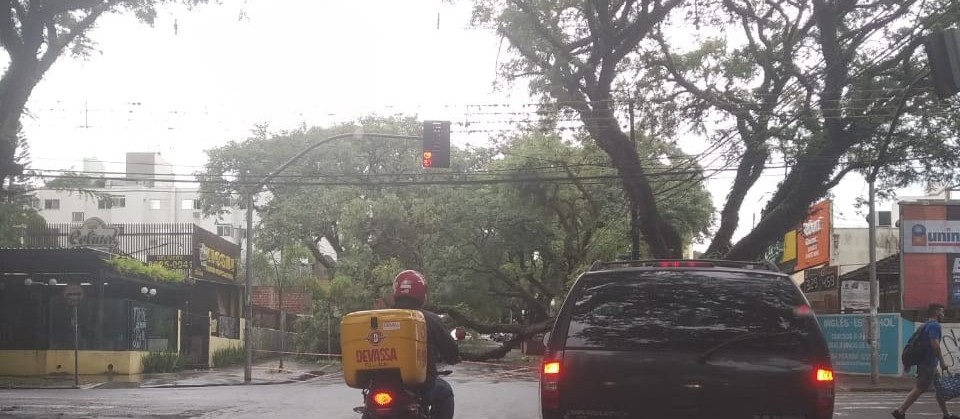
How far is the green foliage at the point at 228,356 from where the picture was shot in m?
29.7

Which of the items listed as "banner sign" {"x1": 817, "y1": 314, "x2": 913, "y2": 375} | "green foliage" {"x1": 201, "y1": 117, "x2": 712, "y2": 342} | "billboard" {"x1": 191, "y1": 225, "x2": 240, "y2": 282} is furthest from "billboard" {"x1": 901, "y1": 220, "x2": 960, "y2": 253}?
"billboard" {"x1": 191, "y1": 225, "x2": 240, "y2": 282}

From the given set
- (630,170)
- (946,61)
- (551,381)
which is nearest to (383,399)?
(551,381)

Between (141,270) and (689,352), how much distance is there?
2290 centimetres

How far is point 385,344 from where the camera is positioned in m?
5.21

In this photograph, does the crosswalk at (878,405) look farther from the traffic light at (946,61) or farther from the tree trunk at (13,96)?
the tree trunk at (13,96)

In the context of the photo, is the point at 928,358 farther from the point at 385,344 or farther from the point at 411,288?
the point at 385,344

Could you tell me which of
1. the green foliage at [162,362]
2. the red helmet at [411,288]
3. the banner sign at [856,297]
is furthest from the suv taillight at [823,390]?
the green foliage at [162,362]

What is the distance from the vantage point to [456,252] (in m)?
30.7

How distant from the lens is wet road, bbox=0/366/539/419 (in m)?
12.8

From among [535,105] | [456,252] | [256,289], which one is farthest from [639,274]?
[256,289]

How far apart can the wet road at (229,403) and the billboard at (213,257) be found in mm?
11389

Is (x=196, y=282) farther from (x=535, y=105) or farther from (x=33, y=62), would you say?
(x=33, y=62)

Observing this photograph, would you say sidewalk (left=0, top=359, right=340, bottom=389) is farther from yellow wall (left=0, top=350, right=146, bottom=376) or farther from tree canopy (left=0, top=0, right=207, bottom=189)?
tree canopy (left=0, top=0, right=207, bottom=189)

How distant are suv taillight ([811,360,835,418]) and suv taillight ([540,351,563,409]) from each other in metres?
1.31
